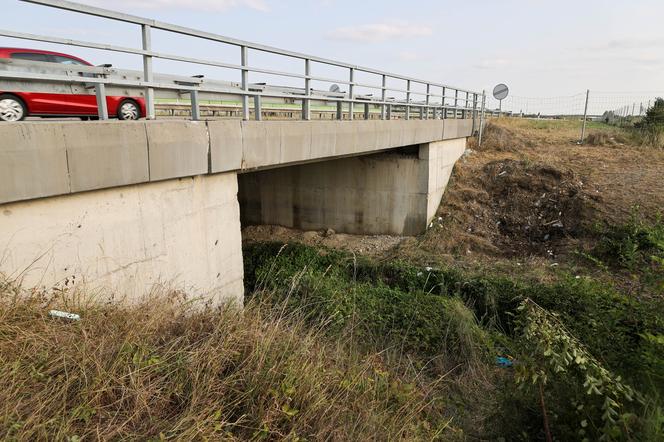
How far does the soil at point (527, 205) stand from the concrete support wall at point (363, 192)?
1.54 feet

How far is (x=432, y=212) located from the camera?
14.3 meters

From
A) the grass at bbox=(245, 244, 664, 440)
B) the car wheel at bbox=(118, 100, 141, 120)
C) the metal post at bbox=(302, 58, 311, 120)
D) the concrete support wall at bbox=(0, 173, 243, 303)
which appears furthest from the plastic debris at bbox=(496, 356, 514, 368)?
the car wheel at bbox=(118, 100, 141, 120)

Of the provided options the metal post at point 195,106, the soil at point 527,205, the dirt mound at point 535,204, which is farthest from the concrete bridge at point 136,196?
the dirt mound at point 535,204

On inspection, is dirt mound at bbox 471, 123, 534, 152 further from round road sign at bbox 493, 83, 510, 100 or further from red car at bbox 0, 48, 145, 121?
red car at bbox 0, 48, 145, 121

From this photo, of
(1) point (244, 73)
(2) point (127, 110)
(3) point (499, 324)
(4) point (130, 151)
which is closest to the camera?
(4) point (130, 151)

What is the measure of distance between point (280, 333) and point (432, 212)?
11010mm

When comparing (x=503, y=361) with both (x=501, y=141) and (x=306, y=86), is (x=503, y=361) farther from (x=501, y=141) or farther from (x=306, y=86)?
(x=501, y=141)

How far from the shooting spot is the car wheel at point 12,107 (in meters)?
5.34

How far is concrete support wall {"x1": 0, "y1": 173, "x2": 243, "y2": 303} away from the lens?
13.1ft

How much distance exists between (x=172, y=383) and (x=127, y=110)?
5734 mm

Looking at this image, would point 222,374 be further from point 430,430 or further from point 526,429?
point 526,429

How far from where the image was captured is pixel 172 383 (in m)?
3.02

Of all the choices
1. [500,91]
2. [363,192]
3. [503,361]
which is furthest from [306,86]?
[500,91]

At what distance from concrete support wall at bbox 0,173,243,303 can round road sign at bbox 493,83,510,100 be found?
15.0 metres
